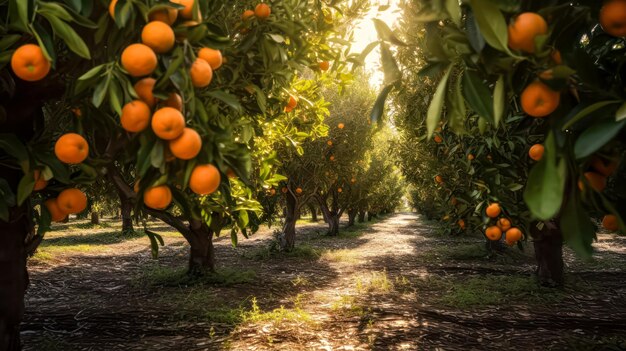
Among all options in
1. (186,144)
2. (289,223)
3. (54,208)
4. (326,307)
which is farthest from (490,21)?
(289,223)

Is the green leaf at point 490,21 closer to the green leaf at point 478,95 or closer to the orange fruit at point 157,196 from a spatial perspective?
the green leaf at point 478,95

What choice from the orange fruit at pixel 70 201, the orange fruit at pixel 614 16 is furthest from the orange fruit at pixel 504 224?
the orange fruit at pixel 70 201

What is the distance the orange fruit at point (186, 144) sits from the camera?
5.17 ft

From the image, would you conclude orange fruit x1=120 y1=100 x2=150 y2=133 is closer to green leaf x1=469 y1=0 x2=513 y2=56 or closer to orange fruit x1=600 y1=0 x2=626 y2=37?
green leaf x1=469 y1=0 x2=513 y2=56

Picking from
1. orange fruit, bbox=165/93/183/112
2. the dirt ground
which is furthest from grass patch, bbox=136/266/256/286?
orange fruit, bbox=165/93/183/112

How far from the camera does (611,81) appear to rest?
1.42m

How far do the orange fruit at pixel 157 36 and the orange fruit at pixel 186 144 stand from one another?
38 centimetres

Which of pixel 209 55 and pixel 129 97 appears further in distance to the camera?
pixel 209 55

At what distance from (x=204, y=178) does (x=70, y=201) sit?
1094 mm

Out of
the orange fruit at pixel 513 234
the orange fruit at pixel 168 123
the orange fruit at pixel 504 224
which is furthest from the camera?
the orange fruit at pixel 504 224

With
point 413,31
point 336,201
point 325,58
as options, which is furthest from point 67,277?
point 336,201

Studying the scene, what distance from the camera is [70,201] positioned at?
87.1 inches

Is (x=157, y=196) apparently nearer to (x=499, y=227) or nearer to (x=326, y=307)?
(x=499, y=227)

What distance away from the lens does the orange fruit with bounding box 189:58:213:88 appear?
5.51 ft
